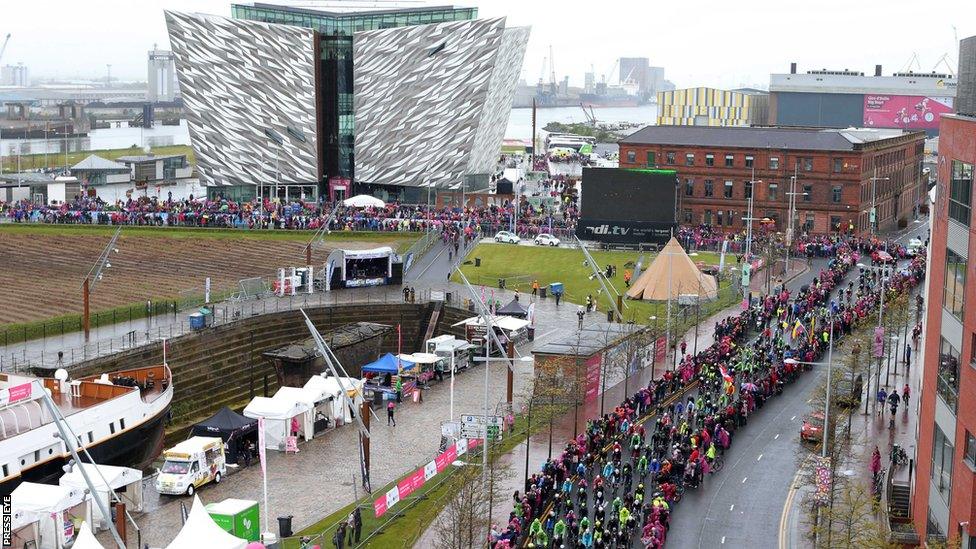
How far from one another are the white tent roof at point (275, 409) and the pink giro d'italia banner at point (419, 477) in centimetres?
629

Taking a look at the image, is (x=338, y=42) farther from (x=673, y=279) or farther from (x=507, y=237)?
(x=673, y=279)

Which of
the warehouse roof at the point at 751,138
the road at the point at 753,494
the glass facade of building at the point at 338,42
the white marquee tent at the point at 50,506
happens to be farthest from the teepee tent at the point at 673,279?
the glass facade of building at the point at 338,42

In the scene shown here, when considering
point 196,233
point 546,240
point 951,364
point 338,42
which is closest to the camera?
point 951,364

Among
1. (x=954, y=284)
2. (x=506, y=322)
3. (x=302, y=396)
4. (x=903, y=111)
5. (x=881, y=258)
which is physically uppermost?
(x=903, y=111)

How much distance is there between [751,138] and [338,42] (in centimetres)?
3630

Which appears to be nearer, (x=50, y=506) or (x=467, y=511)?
(x=467, y=511)

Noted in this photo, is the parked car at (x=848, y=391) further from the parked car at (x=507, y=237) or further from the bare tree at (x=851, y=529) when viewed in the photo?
the parked car at (x=507, y=237)

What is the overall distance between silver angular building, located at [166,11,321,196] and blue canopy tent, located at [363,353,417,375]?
184 ft

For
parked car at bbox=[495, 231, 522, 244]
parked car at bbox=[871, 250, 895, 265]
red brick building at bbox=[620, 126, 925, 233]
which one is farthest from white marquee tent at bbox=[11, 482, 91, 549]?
red brick building at bbox=[620, 126, 925, 233]

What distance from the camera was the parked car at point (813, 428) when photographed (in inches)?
1845

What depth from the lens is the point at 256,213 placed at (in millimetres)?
98625

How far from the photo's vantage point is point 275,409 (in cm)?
4938

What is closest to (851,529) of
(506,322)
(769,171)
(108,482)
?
(108,482)

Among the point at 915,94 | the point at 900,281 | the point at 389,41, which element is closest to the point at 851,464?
the point at 900,281
